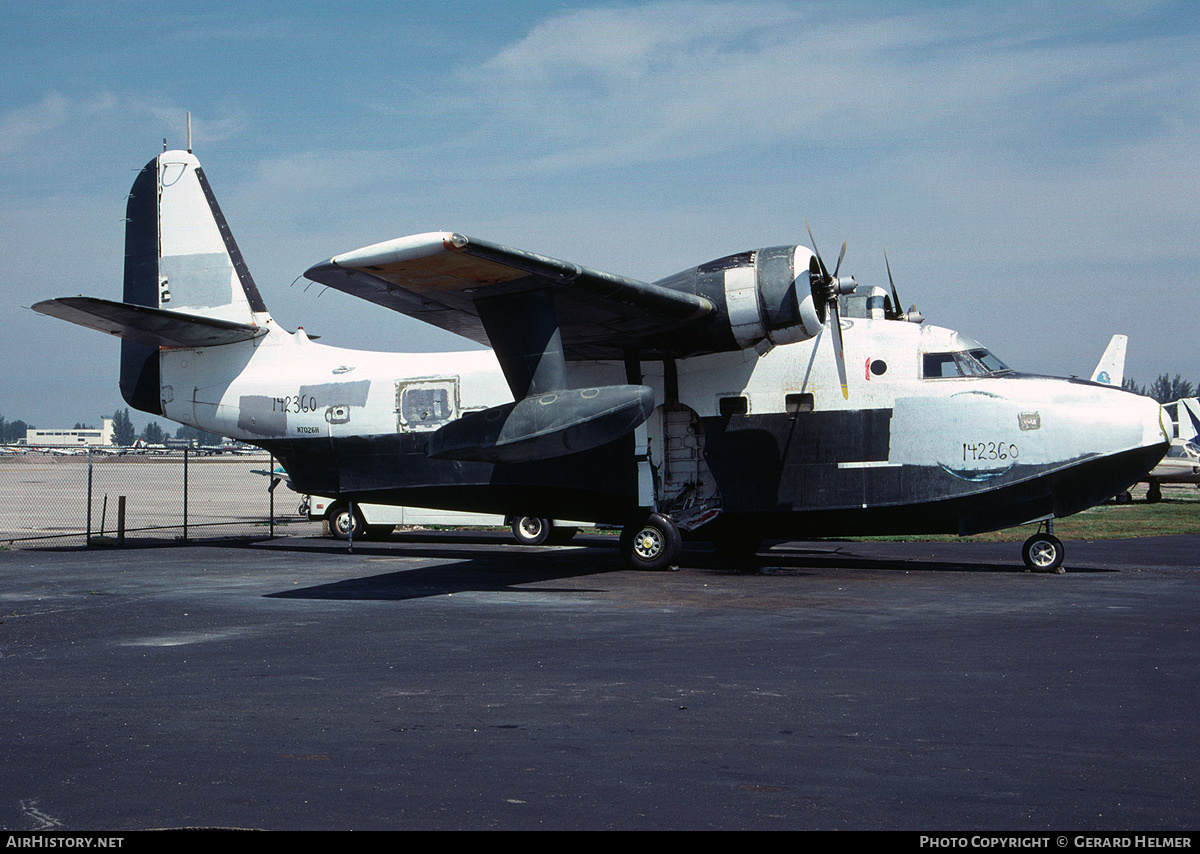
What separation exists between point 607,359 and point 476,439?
4396 millimetres

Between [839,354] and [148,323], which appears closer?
[839,354]

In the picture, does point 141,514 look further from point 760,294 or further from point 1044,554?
point 1044,554

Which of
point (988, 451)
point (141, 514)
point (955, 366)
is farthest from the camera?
point (141, 514)

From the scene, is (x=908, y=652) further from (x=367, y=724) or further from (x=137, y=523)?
(x=137, y=523)

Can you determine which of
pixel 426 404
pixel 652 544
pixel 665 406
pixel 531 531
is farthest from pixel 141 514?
pixel 652 544

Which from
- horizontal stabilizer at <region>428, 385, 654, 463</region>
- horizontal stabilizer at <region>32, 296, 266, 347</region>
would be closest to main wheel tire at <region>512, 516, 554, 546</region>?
horizontal stabilizer at <region>32, 296, 266, 347</region>

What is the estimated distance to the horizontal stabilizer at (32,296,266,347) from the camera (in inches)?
604

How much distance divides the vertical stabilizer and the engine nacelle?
901cm

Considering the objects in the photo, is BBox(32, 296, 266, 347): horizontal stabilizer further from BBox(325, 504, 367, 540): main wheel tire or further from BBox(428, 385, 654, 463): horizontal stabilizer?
BBox(428, 385, 654, 463): horizontal stabilizer

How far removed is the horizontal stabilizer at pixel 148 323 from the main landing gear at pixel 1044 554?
13747 mm

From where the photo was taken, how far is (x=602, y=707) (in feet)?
20.5

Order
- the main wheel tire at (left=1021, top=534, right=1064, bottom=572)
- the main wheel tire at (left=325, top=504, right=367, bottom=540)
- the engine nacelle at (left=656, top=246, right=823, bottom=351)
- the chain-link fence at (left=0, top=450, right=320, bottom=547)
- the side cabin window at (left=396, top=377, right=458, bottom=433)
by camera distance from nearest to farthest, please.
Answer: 1. the engine nacelle at (left=656, top=246, right=823, bottom=351)
2. the main wheel tire at (left=1021, top=534, right=1064, bottom=572)
3. the side cabin window at (left=396, top=377, right=458, bottom=433)
4. the chain-link fence at (left=0, top=450, right=320, bottom=547)
5. the main wheel tire at (left=325, top=504, right=367, bottom=540)

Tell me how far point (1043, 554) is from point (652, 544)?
5841mm
